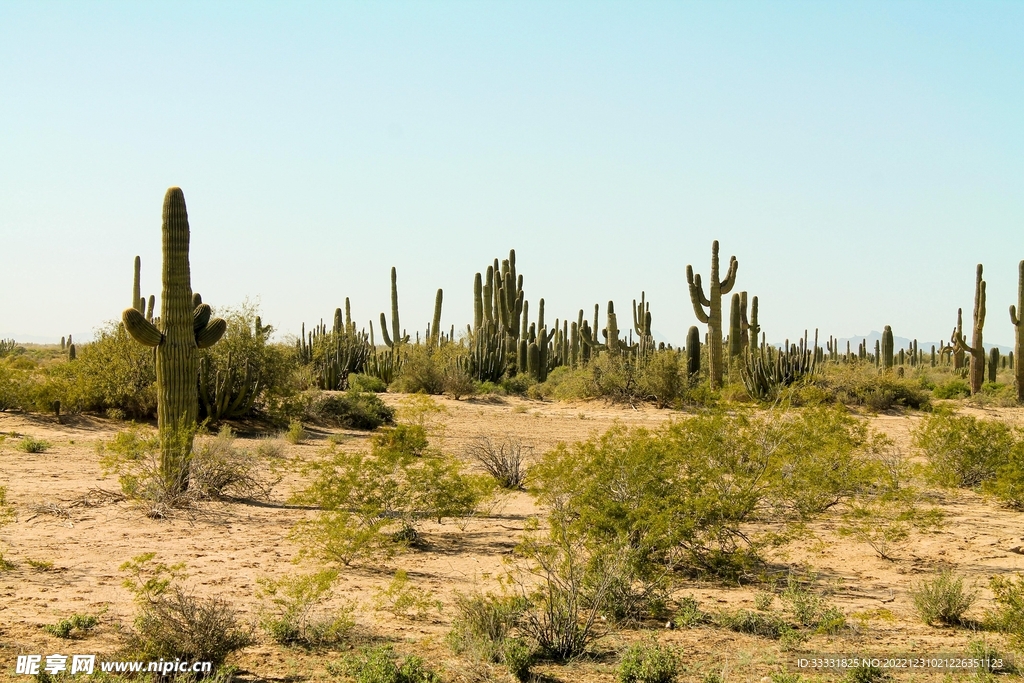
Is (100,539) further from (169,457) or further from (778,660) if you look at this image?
(778,660)

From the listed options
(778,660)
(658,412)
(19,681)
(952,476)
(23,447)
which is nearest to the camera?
(19,681)

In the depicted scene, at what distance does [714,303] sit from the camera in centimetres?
2939

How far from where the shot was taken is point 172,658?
6.02m

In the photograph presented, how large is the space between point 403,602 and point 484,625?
883mm

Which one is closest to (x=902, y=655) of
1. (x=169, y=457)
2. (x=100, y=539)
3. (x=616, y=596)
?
(x=616, y=596)

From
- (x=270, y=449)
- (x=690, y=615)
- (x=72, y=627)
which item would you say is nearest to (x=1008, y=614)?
(x=690, y=615)

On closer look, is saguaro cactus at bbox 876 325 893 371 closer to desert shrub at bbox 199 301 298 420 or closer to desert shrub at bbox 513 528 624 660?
desert shrub at bbox 199 301 298 420

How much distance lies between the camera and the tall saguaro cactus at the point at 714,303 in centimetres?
2884

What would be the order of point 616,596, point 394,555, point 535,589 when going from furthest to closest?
point 394,555 → point 535,589 → point 616,596

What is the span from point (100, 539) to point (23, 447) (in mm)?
6432

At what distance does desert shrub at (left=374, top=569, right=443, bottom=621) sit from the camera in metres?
7.37

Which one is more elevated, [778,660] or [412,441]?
[412,441]

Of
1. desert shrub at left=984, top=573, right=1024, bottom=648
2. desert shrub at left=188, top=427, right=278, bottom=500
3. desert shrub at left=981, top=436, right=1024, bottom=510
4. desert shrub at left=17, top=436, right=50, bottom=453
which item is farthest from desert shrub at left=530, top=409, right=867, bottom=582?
desert shrub at left=17, top=436, right=50, bottom=453

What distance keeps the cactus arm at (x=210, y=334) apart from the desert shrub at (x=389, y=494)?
2.93 metres
